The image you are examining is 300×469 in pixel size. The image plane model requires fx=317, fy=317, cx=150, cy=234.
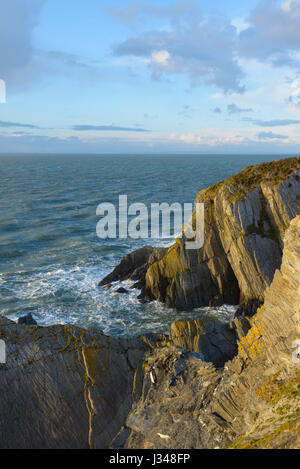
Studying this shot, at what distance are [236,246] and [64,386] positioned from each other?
2050cm

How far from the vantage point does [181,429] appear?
1259cm

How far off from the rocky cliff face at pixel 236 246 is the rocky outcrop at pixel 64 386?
621 inches

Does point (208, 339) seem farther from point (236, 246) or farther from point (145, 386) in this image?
point (236, 246)

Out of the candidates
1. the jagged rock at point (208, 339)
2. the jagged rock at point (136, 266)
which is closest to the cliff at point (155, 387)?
the jagged rock at point (208, 339)

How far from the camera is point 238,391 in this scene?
1321 cm

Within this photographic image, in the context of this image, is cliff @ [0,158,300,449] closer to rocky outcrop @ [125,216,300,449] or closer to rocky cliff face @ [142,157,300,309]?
rocky outcrop @ [125,216,300,449]

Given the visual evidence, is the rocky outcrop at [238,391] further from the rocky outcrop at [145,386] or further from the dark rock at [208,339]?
the dark rock at [208,339]

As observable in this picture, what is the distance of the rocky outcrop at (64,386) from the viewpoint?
45.9 ft

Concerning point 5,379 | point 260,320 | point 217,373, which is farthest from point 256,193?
point 5,379

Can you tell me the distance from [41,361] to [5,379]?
173 centimetres

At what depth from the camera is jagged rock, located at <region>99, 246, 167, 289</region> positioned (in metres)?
37.8

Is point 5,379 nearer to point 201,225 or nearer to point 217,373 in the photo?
point 217,373

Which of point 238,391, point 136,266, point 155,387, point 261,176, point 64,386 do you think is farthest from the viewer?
point 136,266

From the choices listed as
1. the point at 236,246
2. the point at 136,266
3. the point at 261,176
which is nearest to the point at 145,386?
the point at 236,246
